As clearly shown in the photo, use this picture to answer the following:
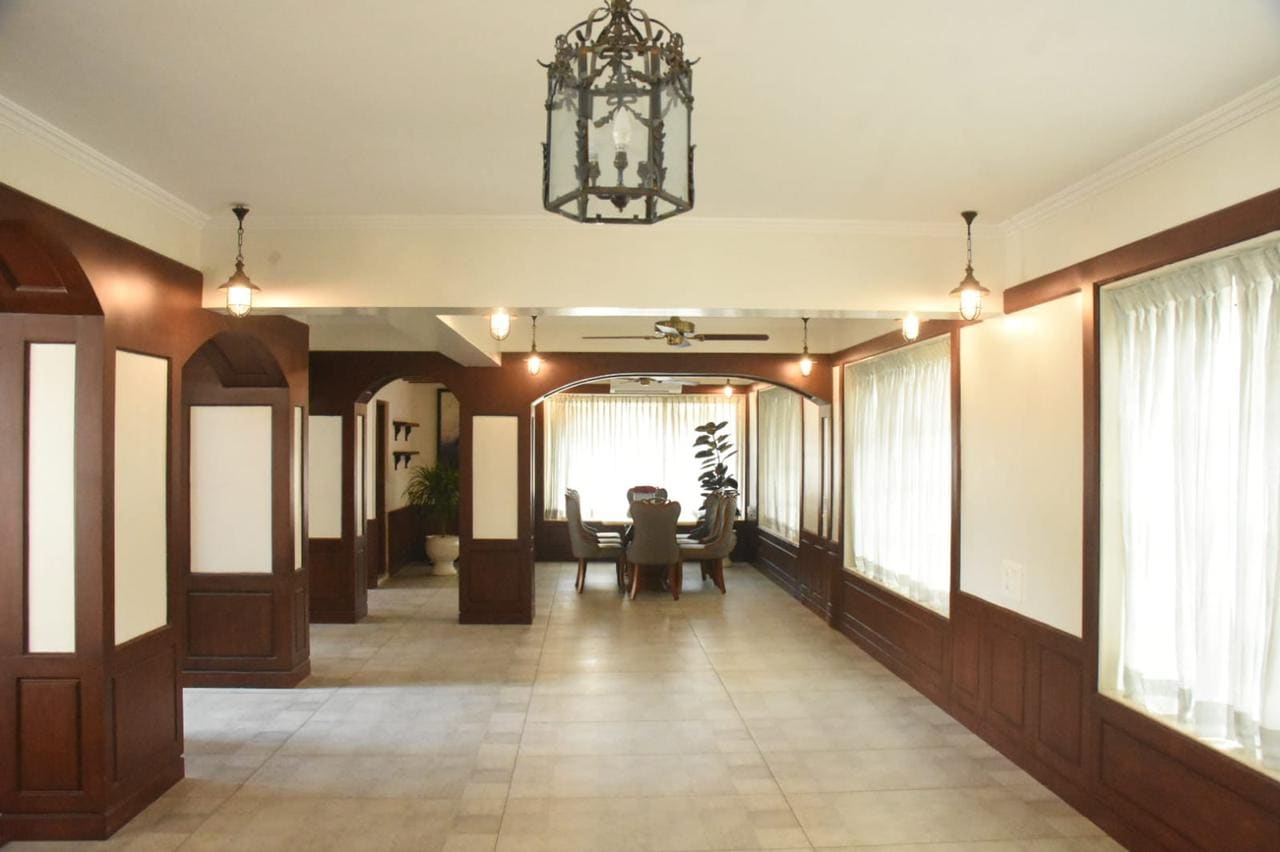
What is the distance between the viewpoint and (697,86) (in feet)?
7.62

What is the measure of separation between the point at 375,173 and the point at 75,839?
2.83m

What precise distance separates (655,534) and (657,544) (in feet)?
0.34

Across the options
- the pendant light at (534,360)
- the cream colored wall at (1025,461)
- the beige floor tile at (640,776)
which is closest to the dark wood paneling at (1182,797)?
the cream colored wall at (1025,461)

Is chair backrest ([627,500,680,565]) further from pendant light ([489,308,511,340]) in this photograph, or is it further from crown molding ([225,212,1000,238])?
crown molding ([225,212,1000,238])

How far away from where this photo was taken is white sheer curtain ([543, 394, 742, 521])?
35.6 ft

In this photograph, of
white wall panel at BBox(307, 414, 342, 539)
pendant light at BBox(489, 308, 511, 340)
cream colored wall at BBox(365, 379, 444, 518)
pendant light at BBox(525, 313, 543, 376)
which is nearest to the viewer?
pendant light at BBox(489, 308, 511, 340)

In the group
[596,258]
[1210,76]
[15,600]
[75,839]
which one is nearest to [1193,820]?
[1210,76]

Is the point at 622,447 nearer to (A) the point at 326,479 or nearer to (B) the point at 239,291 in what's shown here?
(A) the point at 326,479

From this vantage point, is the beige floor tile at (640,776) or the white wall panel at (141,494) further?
the beige floor tile at (640,776)

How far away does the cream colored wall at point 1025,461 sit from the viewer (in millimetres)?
3414

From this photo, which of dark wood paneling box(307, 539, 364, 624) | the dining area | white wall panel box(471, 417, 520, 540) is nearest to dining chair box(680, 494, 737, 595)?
the dining area

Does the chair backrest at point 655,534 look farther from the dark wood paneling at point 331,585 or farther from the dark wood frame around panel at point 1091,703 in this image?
the dark wood frame around panel at point 1091,703

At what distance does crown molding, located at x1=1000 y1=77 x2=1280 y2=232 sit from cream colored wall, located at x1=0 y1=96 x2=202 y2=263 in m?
3.79

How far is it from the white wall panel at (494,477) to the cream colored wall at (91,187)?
3395 mm
